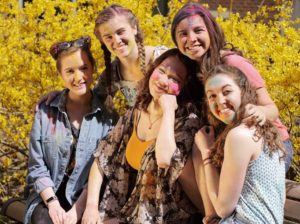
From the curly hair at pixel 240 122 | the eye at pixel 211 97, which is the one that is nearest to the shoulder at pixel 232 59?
the curly hair at pixel 240 122

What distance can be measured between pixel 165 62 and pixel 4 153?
253cm

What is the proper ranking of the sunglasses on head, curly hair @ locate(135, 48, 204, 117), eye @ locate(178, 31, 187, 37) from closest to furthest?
eye @ locate(178, 31, 187, 37) → curly hair @ locate(135, 48, 204, 117) → the sunglasses on head

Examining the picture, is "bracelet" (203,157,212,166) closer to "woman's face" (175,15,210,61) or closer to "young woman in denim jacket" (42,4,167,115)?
"woman's face" (175,15,210,61)

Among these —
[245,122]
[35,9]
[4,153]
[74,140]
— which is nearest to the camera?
[245,122]

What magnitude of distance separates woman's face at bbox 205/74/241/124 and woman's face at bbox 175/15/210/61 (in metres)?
0.26

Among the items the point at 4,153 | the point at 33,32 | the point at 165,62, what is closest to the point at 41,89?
the point at 33,32

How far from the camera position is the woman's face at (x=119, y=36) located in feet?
10.7

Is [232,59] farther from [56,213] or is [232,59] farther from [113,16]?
[56,213]

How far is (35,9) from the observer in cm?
447

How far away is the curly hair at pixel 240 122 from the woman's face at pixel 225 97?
0.02 m

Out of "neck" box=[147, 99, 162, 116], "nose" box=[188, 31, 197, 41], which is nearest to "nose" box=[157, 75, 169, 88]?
"neck" box=[147, 99, 162, 116]

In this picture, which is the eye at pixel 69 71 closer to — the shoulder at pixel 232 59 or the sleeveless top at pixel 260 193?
the shoulder at pixel 232 59

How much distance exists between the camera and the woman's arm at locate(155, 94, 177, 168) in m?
2.67

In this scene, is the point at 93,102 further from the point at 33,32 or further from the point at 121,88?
the point at 33,32
